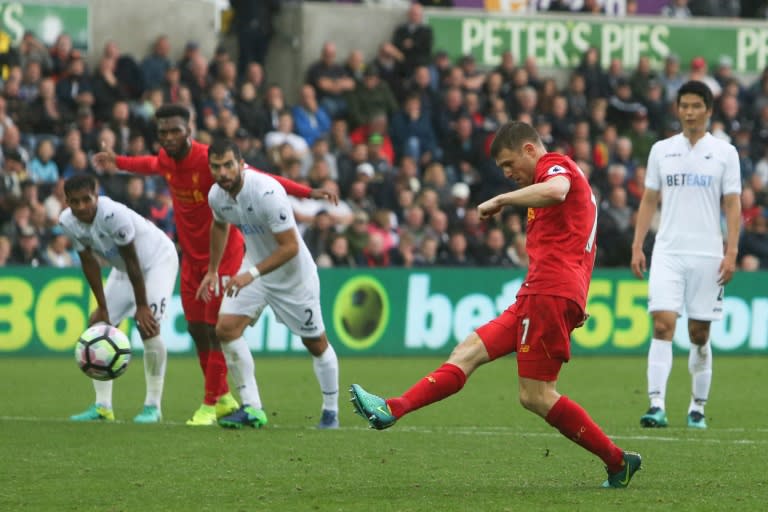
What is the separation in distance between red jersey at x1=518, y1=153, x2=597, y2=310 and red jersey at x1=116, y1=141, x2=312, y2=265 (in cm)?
450

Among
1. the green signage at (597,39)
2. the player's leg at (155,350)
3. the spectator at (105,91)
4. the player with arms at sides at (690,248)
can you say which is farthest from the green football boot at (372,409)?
the green signage at (597,39)

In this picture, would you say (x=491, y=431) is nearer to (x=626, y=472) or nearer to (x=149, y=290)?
(x=149, y=290)

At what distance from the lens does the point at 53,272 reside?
18.9 m

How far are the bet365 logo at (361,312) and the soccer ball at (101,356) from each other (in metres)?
8.66

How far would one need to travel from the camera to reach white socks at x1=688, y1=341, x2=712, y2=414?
1203 centimetres

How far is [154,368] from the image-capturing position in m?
12.4

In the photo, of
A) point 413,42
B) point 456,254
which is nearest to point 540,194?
point 456,254

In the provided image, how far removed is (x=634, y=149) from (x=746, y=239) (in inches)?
131

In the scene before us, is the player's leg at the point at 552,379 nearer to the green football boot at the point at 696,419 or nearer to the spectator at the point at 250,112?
the green football boot at the point at 696,419

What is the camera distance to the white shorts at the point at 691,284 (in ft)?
39.1

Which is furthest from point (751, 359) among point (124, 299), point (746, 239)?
point (124, 299)

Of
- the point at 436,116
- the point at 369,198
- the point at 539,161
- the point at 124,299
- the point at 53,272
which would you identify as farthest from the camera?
the point at 436,116

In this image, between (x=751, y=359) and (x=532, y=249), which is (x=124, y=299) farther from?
(x=751, y=359)

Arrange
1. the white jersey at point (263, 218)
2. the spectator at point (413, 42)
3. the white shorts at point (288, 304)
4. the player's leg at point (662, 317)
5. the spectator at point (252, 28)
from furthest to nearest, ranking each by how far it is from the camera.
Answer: the spectator at point (413, 42) → the spectator at point (252, 28) → the player's leg at point (662, 317) → the white shorts at point (288, 304) → the white jersey at point (263, 218)
